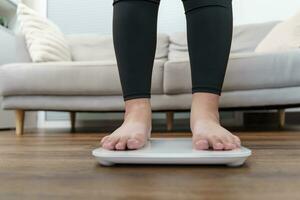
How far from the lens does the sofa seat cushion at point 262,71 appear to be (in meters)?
1.48

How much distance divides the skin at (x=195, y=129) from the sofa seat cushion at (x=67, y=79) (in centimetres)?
83

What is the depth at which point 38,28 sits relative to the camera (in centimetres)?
196

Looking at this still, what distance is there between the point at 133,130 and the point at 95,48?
171 centimetres

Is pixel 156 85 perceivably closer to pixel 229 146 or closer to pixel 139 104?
pixel 139 104

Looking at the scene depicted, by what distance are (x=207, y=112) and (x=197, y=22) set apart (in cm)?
21

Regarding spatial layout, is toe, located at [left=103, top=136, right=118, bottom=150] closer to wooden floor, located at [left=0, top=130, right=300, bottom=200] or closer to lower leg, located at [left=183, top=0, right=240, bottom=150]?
wooden floor, located at [left=0, top=130, right=300, bottom=200]

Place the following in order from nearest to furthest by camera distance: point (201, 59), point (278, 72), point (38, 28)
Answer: point (201, 59), point (278, 72), point (38, 28)

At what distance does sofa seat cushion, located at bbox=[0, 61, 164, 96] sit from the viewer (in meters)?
1.63

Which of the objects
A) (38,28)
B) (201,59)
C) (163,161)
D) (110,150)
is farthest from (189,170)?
(38,28)

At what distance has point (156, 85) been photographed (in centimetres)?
161

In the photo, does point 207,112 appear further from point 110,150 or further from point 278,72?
point 278,72

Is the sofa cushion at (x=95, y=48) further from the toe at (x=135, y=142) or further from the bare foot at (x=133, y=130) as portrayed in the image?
the toe at (x=135, y=142)

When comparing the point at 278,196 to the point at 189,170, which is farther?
the point at 189,170

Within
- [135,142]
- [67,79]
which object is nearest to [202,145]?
[135,142]
